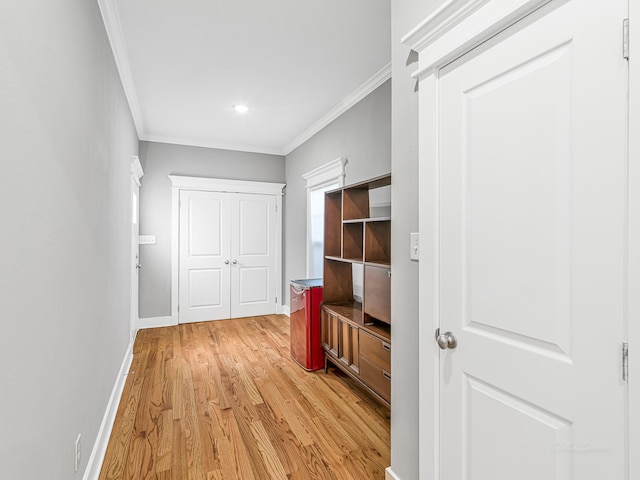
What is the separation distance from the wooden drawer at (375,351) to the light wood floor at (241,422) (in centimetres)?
41

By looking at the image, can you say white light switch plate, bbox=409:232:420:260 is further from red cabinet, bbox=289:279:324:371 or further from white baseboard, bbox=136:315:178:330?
white baseboard, bbox=136:315:178:330

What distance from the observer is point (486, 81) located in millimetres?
1190

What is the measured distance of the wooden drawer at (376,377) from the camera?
7.36 ft

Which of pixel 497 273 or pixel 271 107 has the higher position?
pixel 271 107

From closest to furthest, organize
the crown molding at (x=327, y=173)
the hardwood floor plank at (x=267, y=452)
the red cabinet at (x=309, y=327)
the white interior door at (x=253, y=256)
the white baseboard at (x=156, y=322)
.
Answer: the hardwood floor plank at (x=267, y=452)
the red cabinet at (x=309, y=327)
the crown molding at (x=327, y=173)
the white baseboard at (x=156, y=322)
the white interior door at (x=253, y=256)

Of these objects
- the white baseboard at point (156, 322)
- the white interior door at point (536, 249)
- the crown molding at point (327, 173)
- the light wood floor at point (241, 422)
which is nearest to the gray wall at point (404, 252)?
the white interior door at point (536, 249)

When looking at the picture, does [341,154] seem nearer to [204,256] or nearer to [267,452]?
[204,256]

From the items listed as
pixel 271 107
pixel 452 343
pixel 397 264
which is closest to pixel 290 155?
pixel 271 107

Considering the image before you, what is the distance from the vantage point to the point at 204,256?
16.5ft

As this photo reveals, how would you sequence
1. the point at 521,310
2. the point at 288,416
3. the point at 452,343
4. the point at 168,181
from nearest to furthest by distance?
1. the point at 521,310
2. the point at 452,343
3. the point at 288,416
4. the point at 168,181

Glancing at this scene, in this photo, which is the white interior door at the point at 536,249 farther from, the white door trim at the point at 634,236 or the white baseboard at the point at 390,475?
the white baseboard at the point at 390,475

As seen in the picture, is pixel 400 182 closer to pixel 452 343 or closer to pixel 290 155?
pixel 452 343

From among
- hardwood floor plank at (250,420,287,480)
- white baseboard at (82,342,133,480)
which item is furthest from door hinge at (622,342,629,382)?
white baseboard at (82,342,133,480)

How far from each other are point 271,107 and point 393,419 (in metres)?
3.23
